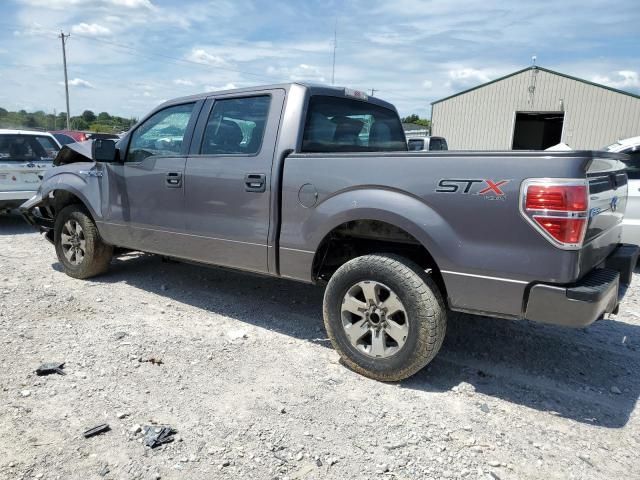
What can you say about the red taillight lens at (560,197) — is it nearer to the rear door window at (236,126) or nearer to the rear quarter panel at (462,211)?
the rear quarter panel at (462,211)

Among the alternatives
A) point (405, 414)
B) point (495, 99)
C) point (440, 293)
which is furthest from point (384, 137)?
point (495, 99)

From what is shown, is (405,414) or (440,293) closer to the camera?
(405,414)

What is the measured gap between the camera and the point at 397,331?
322 centimetres

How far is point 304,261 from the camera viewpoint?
144 inches

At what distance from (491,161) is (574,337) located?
2198 mm

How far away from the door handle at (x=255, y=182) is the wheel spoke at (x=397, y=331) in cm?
138

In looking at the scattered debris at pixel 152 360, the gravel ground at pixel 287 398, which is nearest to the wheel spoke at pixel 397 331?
the gravel ground at pixel 287 398

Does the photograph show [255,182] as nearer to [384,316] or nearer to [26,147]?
[384,316]

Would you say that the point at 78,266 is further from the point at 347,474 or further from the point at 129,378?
the point at 347,474

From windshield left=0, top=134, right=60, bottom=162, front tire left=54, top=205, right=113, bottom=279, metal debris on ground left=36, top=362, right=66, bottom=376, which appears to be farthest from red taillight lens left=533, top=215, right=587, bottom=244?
windshield left=0, top=134, right=60, bottom=162

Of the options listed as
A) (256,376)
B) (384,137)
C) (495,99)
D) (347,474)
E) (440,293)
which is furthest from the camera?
(495,99)

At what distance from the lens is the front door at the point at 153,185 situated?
4.47 metres

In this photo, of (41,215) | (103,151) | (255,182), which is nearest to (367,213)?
(255,182)

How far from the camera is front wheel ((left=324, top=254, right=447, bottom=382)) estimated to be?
3.10 metres
